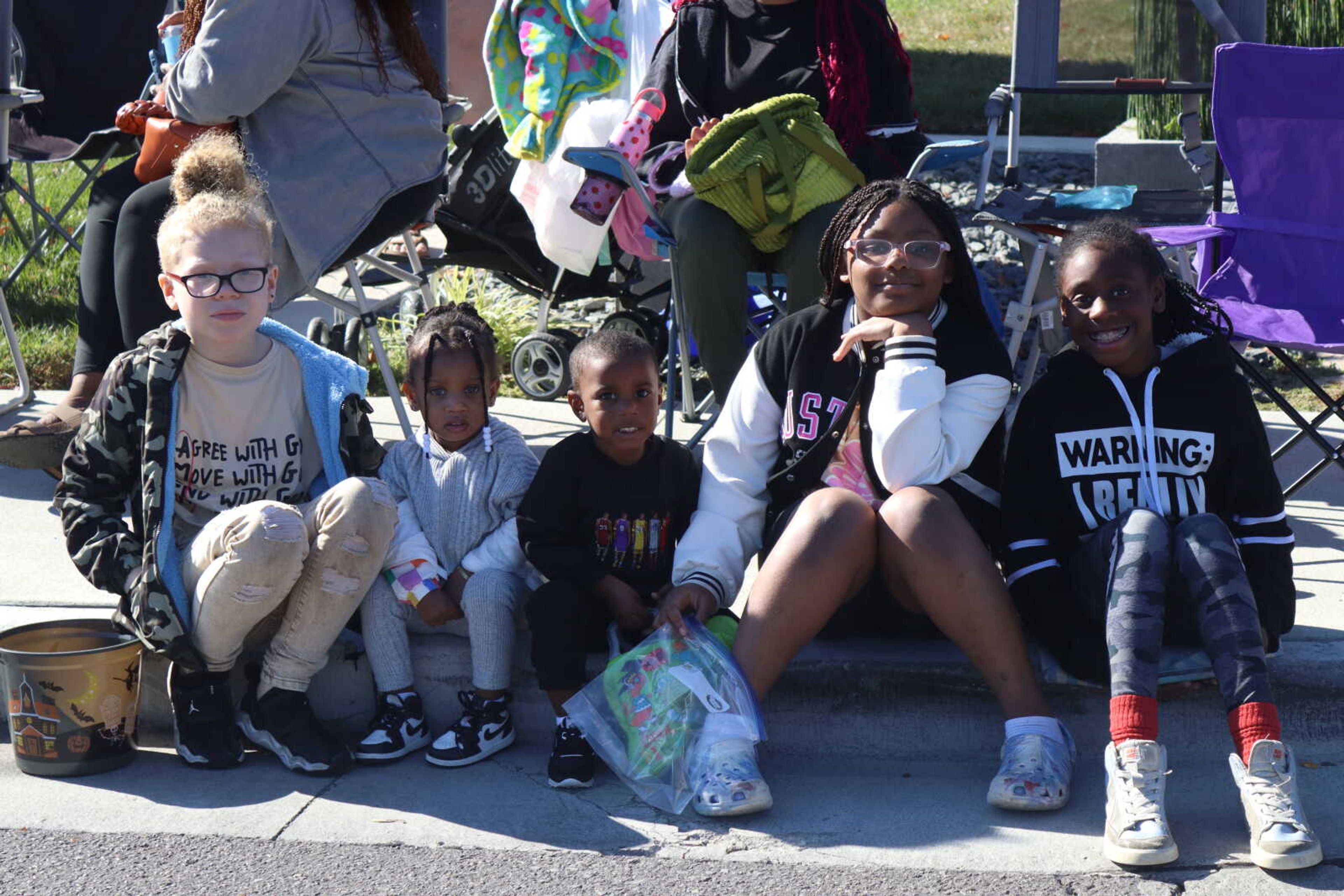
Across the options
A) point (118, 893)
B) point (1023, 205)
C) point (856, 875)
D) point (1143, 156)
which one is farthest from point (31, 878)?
point (1143, 156)

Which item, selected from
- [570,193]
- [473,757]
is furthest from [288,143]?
[473,757]

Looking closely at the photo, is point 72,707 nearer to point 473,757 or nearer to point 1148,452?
point 473,757

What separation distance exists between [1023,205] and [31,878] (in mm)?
3333

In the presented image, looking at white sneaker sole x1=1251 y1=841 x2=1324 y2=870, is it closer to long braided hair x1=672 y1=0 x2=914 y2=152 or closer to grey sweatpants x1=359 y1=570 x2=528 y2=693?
grey sweatpants x1=359 y1=570 x2=528 y2=693

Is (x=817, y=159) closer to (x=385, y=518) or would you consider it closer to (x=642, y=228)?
(x=642, y=228)

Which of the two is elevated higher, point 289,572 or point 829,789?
point 289,572

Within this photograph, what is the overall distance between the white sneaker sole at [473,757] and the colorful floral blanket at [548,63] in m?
2.49

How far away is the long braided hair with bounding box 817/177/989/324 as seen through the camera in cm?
329

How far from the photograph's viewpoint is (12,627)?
134 inches

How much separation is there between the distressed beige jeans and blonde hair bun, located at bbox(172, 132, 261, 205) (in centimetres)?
74

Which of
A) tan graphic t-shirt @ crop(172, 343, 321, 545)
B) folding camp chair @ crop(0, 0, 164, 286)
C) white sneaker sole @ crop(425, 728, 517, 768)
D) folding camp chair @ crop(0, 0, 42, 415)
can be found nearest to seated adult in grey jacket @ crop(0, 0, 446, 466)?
folding camp chair @ crop(0, 0, 42, 415)

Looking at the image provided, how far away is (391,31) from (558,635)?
2002mm

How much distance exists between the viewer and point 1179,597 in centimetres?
303

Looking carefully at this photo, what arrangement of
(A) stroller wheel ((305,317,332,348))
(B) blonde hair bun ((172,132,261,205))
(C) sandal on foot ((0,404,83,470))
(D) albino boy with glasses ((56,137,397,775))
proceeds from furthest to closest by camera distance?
(A) stroller wheel ((305,317,332,348)), (C) sandal on foot ((0,404,83,470)), (B) blonde hair bun ((172,132,261,205)), (D) albino boy with glasses ((56,137,397,775))
